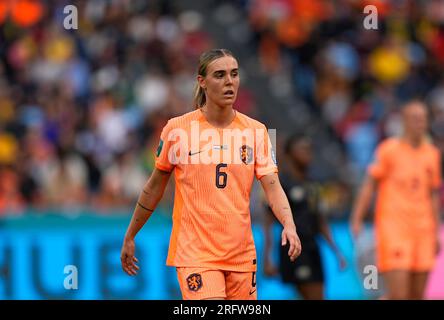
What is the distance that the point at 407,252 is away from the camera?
1236 centimetres

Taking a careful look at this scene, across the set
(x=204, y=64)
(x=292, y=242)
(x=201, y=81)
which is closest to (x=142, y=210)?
(x=201, y=81)

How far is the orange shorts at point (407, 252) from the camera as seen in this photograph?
A: 40.5ft

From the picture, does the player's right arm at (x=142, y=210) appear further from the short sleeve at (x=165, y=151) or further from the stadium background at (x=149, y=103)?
the stadium background at (x=149, y=103)

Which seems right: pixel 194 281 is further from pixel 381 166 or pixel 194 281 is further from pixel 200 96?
pixel 381 166

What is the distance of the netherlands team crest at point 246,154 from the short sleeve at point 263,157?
0.05m

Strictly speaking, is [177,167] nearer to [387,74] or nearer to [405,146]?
[405,146]

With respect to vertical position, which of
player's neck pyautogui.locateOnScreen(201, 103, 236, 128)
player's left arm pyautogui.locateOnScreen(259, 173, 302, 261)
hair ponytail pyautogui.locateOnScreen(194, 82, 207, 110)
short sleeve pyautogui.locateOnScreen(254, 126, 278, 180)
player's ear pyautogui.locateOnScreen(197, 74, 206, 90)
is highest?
player's ear pyautogui.locateOnScreen(197, 74, 206, 90)

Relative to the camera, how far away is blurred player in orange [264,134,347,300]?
478 inches

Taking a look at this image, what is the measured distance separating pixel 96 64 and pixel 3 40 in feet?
5.67

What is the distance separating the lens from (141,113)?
19094 millimetres

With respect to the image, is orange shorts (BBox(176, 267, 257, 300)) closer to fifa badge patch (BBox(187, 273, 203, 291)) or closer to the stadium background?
fifa badge patch (BBox(187, 273, 203, 291))

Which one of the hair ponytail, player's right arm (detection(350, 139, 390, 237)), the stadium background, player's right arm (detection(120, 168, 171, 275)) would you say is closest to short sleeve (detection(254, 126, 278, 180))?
the hair ponytail

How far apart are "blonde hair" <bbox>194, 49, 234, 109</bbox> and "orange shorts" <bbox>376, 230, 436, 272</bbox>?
4315mm

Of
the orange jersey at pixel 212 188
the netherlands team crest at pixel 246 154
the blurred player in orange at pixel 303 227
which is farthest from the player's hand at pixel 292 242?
the blurred player in orange at pixel 303 227
